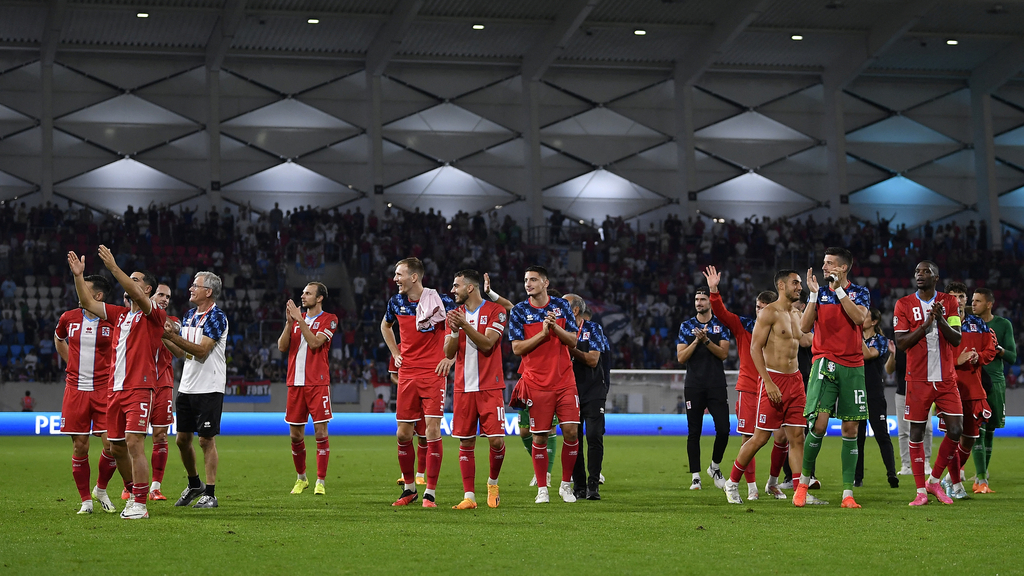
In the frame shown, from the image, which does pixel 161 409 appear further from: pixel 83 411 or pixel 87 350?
pixel 87 350

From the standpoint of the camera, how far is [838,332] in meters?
10.4

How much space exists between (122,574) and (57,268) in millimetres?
28370

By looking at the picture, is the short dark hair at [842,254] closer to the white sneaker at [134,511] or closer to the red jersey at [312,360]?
the red jersey at [312,360]

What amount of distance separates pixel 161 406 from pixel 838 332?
258 inches

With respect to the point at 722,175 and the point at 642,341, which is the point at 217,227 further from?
the point at 722,175

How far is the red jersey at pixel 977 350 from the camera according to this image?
1119 centimetres

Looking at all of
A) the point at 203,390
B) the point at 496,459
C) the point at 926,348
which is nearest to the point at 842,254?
the point at 926,348

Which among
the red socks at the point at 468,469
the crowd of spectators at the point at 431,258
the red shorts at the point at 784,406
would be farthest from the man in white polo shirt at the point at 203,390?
the crowd of spectators at the point at 431,258

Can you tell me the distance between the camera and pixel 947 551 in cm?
745

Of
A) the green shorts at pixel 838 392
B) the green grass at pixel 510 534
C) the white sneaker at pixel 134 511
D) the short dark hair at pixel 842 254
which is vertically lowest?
the green grass at pixel 510 534

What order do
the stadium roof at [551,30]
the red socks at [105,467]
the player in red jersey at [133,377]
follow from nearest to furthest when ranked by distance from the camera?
the player in red jersey at [133,377] < the red socks at [105,467] < the stadium roof at [551,30]

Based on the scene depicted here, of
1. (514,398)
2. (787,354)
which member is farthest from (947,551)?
(514,398)

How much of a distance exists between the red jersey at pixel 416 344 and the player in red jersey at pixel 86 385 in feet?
8.74

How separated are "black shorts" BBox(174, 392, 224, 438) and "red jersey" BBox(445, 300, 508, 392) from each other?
7.77ft
